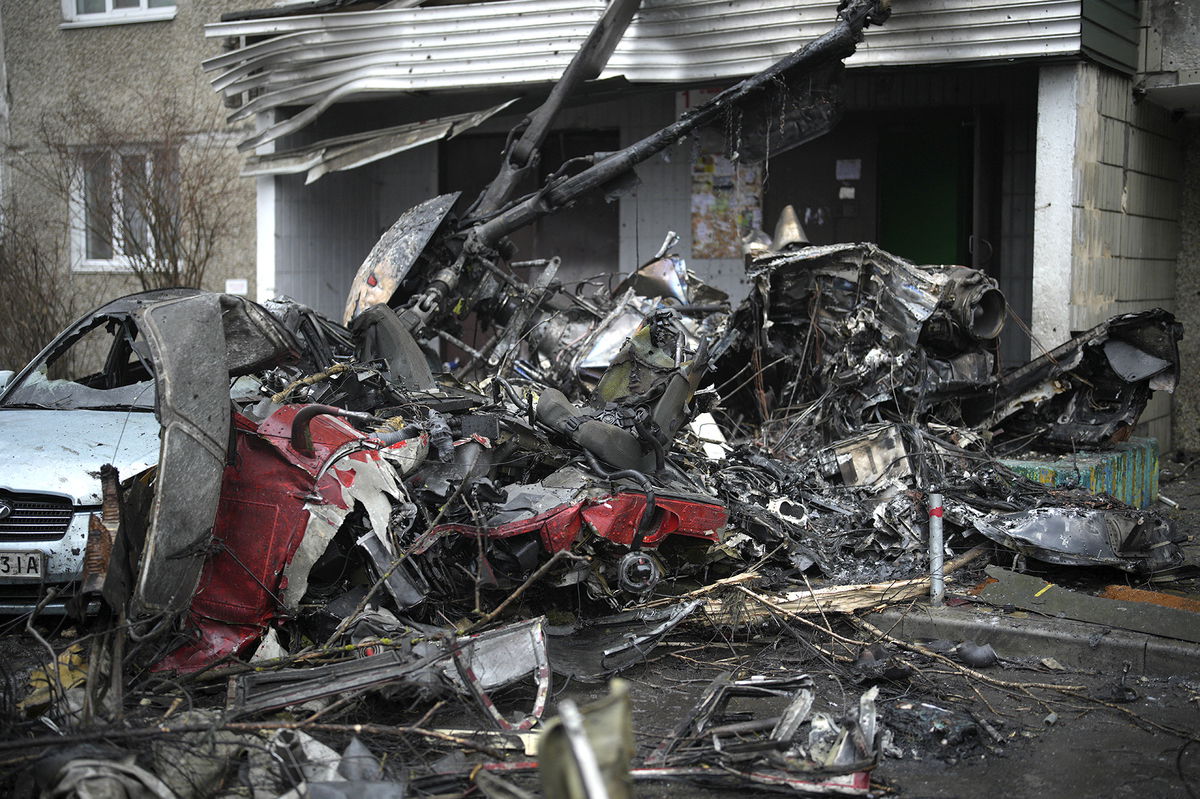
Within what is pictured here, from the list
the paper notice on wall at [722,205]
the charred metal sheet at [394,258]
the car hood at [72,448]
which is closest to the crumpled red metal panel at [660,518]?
the car hood at [72,448]

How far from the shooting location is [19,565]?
5.14 metres

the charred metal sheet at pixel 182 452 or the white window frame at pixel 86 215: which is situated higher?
the white window frame at pixel 86 215

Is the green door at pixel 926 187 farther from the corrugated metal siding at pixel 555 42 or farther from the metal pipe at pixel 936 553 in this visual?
the metal pipe at pixel 936 553

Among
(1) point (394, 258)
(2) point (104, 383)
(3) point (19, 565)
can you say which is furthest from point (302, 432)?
(1) point (394, 258)

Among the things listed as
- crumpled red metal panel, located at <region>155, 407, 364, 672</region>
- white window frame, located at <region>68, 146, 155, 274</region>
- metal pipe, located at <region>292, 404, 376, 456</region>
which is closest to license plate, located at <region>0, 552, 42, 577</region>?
crumpled red metal panel, located at <region>155, 407, 364, 672</region>

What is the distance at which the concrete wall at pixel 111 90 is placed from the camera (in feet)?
43.0

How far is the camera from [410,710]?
14.5 feet

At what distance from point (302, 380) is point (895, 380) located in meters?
4.48

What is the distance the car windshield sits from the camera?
6.48m

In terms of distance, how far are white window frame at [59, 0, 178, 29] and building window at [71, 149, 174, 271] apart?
5.91 feet

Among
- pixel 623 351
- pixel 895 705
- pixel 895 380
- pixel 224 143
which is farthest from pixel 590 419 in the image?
pixel 224 143

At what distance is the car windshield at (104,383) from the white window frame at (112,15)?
770cm

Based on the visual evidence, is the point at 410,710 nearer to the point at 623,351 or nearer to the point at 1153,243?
the point at 623,351

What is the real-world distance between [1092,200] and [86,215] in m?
12.2
